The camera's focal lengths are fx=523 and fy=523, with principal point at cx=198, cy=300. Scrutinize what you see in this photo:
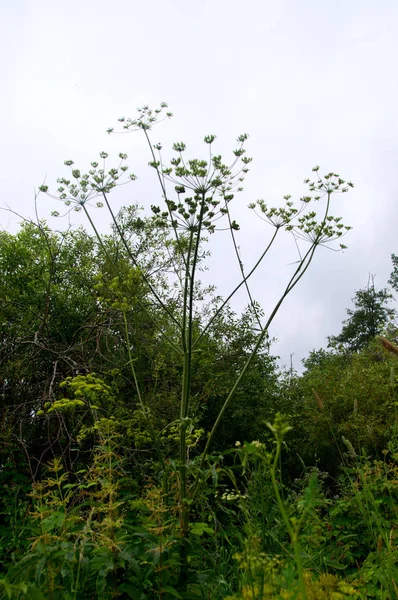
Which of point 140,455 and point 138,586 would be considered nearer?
point 138,586

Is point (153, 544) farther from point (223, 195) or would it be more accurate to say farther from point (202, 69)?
point (202, 69)

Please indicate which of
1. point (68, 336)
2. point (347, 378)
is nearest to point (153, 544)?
point (68, 336)

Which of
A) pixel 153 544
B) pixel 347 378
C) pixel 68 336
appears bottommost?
pixel 153 544

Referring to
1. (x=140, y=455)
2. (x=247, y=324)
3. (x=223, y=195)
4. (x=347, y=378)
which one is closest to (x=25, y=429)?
(x=140, y=455)

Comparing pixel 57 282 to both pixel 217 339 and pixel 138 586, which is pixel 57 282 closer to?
pixel 217 339

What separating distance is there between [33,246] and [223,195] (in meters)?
5.82

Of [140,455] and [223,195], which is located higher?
[223,195]

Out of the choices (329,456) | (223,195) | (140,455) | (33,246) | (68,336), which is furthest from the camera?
(329,456)

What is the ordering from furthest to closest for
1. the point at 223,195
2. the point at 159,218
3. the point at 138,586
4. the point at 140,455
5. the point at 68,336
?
the point at 68,336
the point at 140,455
the point at 159,218
the point at 223,195
the point at 138,586

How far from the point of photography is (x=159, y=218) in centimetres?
332

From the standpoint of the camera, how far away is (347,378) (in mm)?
9422

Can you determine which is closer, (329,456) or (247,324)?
(247,324)

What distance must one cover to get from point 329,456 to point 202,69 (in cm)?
804

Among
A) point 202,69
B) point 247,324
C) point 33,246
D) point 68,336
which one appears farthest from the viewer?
point 247,324
